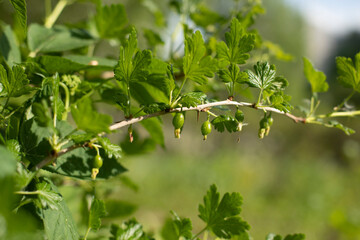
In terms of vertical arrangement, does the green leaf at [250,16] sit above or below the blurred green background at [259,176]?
above

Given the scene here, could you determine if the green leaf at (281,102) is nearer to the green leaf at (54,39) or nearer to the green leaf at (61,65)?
the green leaf at (61,65)

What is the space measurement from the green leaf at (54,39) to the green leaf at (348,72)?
1.76ft

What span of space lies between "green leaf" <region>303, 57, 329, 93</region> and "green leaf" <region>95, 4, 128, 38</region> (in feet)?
1.40

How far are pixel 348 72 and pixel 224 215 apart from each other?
0.34 m

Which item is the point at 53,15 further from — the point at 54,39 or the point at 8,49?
the point at 8,49

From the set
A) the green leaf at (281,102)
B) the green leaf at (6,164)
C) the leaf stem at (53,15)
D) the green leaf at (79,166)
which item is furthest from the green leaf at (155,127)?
the leaf stem at (53,15)

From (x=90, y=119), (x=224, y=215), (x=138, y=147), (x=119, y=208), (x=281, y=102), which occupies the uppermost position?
(x=281, y=102)

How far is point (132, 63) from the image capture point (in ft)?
1.66

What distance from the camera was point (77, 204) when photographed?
0.93 m

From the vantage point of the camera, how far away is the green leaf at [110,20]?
82cm

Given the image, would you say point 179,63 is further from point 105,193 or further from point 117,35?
point 105,193

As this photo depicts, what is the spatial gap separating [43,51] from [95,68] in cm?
18

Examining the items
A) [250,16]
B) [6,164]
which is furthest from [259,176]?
[6,164]

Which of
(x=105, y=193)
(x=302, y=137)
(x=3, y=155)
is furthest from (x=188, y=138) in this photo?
(x=3, y=155)
